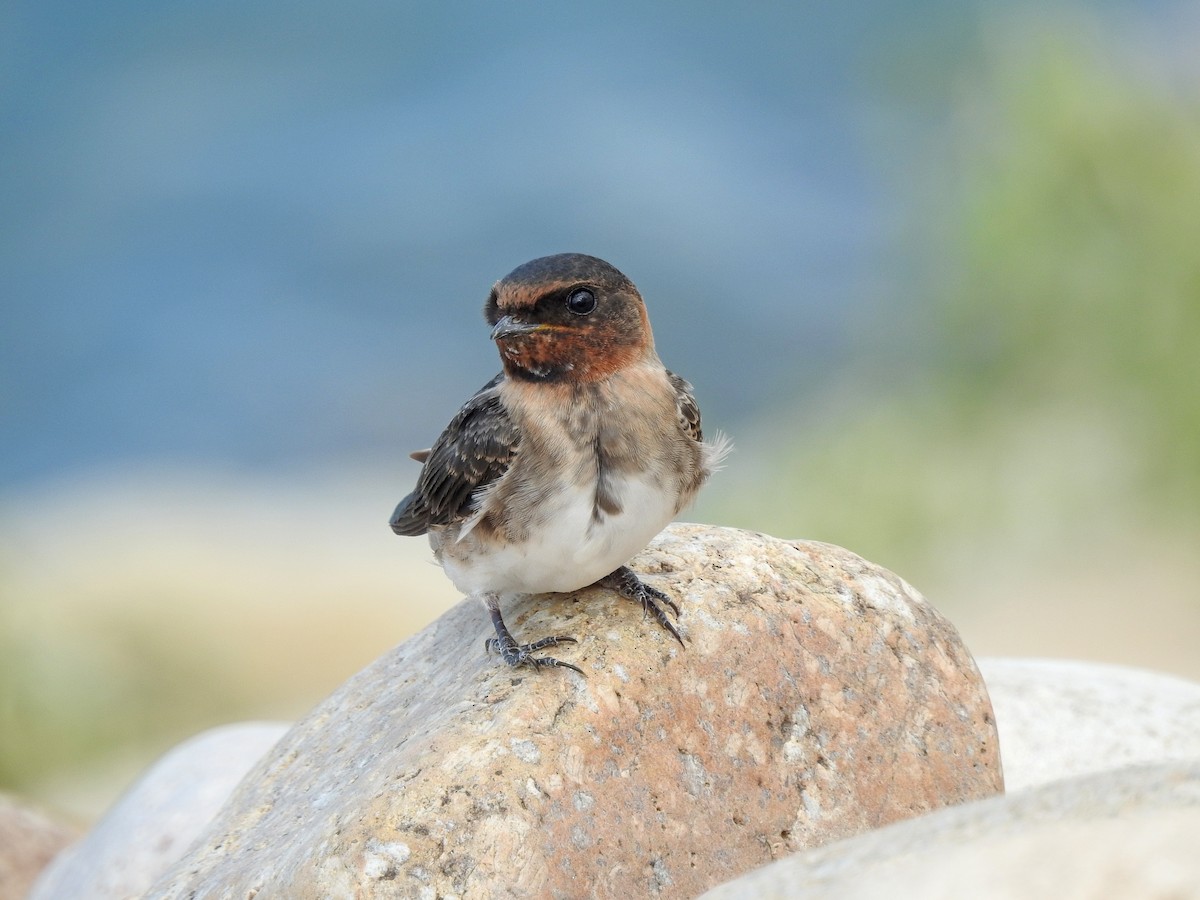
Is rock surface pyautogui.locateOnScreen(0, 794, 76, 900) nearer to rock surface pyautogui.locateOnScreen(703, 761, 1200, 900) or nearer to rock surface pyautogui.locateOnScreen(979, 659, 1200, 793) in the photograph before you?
rock surface pyautogui.locateOnScreen(979, 659, 1200, 793)

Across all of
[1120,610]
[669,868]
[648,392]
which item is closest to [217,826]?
[669,868]

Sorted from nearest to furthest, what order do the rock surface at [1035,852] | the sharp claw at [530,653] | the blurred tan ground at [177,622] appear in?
the rock surface at [1035,852]
the sharp claw at [530,653]
the blurred tan ground at [177,622]

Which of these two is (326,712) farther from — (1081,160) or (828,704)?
(1081,160)

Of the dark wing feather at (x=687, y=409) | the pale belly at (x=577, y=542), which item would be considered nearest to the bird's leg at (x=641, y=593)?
the pale belly at (x=577, y=542)

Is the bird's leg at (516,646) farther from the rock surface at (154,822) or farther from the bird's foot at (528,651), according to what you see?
the rock surface at (154,822)

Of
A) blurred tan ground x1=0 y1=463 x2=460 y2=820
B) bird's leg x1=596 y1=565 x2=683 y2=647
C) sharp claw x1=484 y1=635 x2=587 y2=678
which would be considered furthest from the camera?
blurred tan ground x1=0 y1=463 x2=460 y2=820

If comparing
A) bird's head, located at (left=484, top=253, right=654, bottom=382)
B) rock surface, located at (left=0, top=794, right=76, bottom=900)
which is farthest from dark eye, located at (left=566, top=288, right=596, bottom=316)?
rock surface, located at (left=0, top=794, right=76, bottom=900)

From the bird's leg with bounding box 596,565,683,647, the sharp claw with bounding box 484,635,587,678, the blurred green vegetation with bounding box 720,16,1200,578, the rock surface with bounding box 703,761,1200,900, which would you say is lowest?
the rock surface with bounding box 703,761,1200,900
